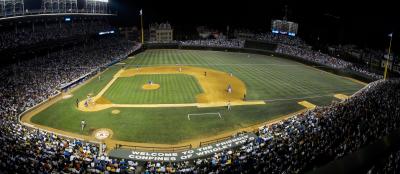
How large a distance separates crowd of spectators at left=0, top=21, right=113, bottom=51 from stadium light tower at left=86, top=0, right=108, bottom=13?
3.80 m

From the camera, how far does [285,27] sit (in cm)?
6975

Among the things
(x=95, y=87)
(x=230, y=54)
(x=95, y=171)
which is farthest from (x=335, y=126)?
(x=230, y=54)

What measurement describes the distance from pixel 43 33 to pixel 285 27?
2059 inches

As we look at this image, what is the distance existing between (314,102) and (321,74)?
59.3ft

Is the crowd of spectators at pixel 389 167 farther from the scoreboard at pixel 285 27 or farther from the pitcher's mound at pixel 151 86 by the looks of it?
the scoreboard at pixel 285 27

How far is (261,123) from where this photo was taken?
93.4 feet

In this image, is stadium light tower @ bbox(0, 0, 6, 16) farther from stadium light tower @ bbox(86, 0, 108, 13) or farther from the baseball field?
stadium light tower @ bbox(86, 0, 108, 13)

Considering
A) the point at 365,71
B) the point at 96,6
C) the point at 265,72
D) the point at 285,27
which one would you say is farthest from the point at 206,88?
the point at 96,6

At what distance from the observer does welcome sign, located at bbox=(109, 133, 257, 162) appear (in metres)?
20.2

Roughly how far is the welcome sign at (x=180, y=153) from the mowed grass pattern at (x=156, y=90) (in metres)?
12.3

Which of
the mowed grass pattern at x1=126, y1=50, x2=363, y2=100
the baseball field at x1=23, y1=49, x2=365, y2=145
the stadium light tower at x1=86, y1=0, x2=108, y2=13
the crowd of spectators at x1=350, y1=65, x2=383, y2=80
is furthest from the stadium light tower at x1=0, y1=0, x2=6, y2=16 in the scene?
the crowd of spectators at x1=350, y1=65, x2=383, y2=80

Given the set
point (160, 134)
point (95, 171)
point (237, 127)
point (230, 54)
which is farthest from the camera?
point (230, 54)

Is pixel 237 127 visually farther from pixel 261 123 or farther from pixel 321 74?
pixel 321 74

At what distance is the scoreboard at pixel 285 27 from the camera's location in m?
68.8
